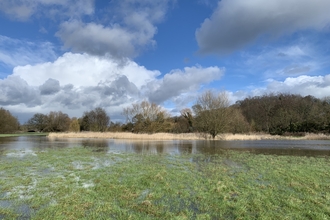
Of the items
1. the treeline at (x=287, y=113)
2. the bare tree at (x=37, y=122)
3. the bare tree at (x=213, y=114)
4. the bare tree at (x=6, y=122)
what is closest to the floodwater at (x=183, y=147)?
the bare tree at (x=213, y=114)

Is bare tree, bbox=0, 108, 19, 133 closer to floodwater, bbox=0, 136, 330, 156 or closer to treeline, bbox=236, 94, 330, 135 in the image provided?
floodwater, bbox=0, 136, 330, 156

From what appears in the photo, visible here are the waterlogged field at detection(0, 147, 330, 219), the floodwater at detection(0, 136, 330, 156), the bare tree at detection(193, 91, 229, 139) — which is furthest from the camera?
the bare tree at detection(193, 91, 229, 139)

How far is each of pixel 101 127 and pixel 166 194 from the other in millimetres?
53446

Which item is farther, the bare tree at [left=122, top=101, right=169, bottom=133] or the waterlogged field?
the bare tree at [left=122, top=101, right=169, bottom=133]

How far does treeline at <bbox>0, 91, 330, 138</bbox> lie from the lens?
36.7 m

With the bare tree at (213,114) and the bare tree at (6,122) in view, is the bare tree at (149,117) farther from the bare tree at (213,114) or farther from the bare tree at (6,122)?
the bare tree at (6,122)

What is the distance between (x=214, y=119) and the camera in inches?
1406

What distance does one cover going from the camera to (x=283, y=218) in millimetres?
4617

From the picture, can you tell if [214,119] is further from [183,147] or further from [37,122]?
[37,122]

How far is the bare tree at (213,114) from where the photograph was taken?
35719 millimetres

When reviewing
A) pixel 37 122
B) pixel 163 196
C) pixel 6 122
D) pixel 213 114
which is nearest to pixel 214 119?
pixel 213 114

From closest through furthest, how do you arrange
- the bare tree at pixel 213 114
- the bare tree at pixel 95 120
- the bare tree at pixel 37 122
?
the bare tree at pixel 213 114
the bare tree at pixel 95 120
the bare tree at pixel 37 122

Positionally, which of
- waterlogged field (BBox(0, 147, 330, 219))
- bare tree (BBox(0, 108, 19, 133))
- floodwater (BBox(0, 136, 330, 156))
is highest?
bare tree (BBox(0, 108, 19, 133))

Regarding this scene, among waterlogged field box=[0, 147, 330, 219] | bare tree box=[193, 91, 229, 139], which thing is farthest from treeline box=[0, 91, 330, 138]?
waterlogged field box=[0, 147, 330, 219]
